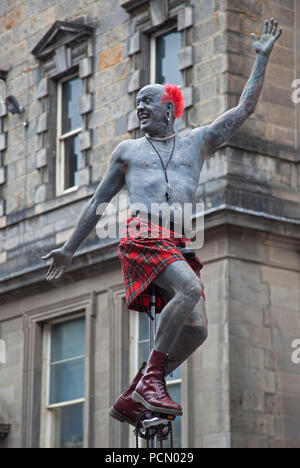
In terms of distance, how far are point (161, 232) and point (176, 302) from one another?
0.55 metres

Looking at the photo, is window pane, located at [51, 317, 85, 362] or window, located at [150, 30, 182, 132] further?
window pane, located at [51, 317, 85, 362]

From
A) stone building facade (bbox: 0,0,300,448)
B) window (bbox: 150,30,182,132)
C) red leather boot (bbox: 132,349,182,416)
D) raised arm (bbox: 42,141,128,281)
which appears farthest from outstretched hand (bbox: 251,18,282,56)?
window (bbox: 150,30,182,132)

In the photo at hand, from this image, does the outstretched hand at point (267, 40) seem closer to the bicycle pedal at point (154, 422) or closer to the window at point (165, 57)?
the bicycle pedal at point (154, 422)

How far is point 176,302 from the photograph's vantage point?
753 centimetres

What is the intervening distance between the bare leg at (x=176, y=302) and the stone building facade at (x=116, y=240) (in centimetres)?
1012

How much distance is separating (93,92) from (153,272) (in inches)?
566

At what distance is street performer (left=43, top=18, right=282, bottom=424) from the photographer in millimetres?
7574

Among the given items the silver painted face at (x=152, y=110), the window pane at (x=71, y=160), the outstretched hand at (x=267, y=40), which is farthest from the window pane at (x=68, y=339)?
the outstretched hand at (x=267, y=40)

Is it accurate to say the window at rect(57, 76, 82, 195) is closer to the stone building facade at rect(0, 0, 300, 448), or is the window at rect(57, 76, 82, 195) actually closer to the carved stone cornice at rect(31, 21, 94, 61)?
the stone building facade at rect(0, 0, 300, 448)

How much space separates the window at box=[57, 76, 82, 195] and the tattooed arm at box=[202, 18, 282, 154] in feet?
45.1

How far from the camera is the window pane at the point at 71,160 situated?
72.7 ft

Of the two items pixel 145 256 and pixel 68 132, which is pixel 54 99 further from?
pixel 145 256

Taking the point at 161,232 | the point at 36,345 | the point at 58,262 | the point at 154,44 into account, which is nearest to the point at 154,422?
the point at 161,232
